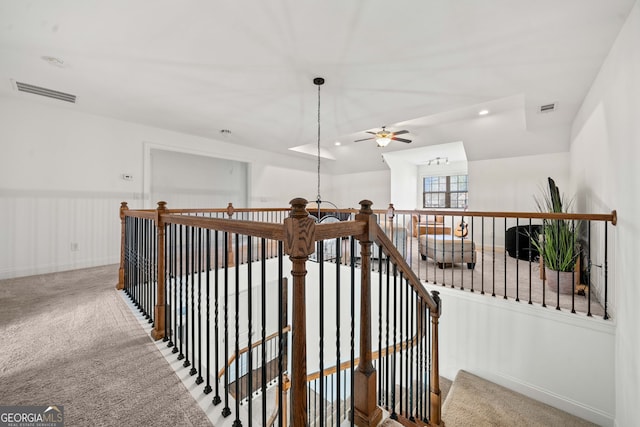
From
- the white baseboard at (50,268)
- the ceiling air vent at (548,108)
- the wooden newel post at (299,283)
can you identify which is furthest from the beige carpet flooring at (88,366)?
the ceiling air vent at (548,108)

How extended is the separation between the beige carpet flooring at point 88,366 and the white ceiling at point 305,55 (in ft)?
7.62

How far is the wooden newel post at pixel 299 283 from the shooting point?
85 centimetres

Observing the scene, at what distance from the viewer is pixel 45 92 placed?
3.27 metres

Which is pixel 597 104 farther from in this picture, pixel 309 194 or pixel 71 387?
pixel 309 194

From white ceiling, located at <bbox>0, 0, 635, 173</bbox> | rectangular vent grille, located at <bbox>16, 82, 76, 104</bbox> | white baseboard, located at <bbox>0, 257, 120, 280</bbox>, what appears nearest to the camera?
white ceiling, located at <bbox>0, 0, 635, 173</bbox>

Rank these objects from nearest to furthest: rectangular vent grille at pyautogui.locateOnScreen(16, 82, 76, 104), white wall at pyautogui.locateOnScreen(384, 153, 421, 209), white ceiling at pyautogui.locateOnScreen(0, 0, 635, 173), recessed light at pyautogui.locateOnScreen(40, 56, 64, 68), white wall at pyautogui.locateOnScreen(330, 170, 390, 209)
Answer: white ceiling at pyautogui.locateOnScreen(0, 0, 635, 173)
recessed light at pyautogui.locateOnScreen(40, 56, 64, 68)
rectangular vent grille at pyautogui.locateOnScreen(16, 82, 76, 104)
white wall at pyautogui.locateOnScreen(384, 153, 421, 209)
white wall at pyautogui.locateOnScreen(330, 170, 390, 209)

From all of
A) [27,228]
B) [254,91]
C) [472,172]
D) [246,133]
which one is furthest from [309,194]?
[27,228]

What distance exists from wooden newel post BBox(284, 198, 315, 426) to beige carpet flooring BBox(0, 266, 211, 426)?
607 millimetres

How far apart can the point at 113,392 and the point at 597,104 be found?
187 inches

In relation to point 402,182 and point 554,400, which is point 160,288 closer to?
point 554,400

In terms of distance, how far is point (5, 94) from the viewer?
333cm

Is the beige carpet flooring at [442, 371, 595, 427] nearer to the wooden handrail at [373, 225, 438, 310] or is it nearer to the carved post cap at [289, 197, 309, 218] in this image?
the wooden handrail at [373, 225, 438, 310]

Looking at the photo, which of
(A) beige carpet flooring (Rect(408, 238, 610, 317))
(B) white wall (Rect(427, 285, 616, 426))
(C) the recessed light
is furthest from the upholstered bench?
(C) the recessed light

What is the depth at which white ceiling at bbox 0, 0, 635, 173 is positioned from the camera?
1950mm
